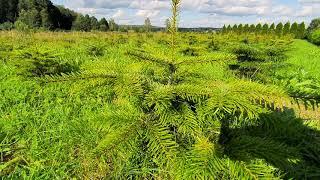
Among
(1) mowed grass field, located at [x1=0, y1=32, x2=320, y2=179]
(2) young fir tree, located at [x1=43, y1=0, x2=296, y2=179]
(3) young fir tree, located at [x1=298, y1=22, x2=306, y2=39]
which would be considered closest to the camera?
(2) young fir tree, located at [x1=43, y1=0, x2=296, y2=179]

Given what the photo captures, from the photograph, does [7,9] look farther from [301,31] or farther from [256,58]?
[256,58]

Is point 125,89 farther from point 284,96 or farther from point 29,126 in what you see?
point 29,126

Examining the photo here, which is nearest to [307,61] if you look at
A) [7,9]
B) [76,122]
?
[76,122]

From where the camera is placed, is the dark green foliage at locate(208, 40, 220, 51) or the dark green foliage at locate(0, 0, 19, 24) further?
the dark green foliage at locate(0, 0, 19, 24)

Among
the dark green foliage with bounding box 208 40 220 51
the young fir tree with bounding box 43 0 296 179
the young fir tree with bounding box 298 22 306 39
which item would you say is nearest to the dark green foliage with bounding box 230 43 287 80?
the dark green foliage with bounding box 208 40 220 51

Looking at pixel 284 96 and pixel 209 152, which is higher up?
pixel 284 96

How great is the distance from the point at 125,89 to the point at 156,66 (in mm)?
423

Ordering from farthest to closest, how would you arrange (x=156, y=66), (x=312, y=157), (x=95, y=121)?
1. (x=312, y=157)
2. (x=156, y=66)
3. (x=95, y=121)

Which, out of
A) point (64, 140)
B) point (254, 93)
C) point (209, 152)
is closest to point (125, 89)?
point (209, 152)

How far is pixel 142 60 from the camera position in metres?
2.18

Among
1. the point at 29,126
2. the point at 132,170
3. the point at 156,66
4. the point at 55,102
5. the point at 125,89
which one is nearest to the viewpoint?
the point at 125,89

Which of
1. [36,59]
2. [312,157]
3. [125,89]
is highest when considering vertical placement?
[125,89]

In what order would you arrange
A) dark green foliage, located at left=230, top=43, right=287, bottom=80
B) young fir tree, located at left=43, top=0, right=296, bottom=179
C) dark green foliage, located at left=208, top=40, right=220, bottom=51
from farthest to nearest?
dark green foliage, located at left=208, top=40, right=220, bottom=51 → dark green foliage, located at left=230, top=43, right=287, bottom=80 → young fir tree, located at left=43, top=0, right=296, bottom=179

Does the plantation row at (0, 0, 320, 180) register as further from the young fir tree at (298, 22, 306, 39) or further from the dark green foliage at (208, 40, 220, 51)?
the young fir tree at (298, 22, 306, 39)
